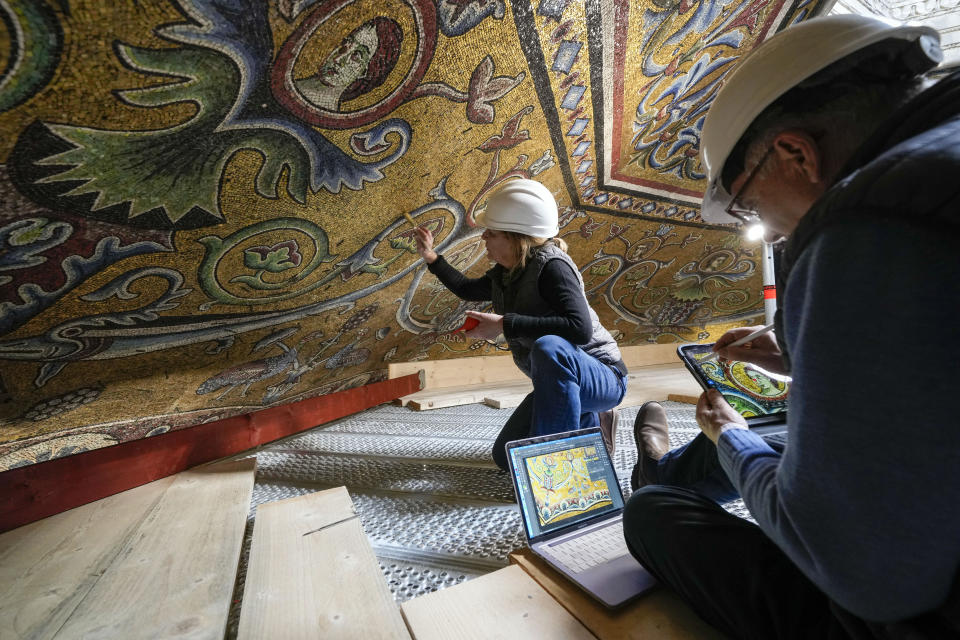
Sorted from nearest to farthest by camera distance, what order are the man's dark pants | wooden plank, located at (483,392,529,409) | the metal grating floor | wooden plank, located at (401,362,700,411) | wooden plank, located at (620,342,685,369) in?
the man's dark pants < the metal grating floor < wooden plank, located at (401,362,700,411) < wooden plank, located at (483,392,529,409) < wooden plank, located at (620,342,685,369)

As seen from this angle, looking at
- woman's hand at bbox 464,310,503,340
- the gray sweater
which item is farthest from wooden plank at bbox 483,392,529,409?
the gray sweater

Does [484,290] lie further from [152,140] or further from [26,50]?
[26,50]

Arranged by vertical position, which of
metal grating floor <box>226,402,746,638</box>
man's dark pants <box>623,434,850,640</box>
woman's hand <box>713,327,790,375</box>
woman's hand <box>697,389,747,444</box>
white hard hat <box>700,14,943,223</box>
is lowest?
metal grating floor <box>226,402,746,638</box>

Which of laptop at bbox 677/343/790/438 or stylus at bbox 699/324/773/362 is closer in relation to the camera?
stylus at bbox 699/324/773/362

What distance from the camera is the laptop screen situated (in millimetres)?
1359

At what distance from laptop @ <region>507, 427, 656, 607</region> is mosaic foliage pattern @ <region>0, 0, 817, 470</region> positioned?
141 cm

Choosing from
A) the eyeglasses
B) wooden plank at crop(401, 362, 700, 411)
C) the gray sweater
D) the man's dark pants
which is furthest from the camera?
wooden plank at crop(401, 362, 700, 411)

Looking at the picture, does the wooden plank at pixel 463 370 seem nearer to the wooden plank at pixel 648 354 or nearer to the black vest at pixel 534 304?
the wooden plank at pixel 648 354

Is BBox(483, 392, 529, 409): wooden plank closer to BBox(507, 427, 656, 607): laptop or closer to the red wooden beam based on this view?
the red wooden beam

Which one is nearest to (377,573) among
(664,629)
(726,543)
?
(664,629)

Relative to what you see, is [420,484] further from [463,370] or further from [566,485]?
[463,370]

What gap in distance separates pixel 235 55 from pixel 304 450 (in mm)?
2355

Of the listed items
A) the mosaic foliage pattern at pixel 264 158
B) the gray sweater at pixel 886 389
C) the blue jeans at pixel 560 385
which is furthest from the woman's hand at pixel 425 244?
the gray sweater at pixel 886 389

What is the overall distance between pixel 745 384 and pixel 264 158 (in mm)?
1871
